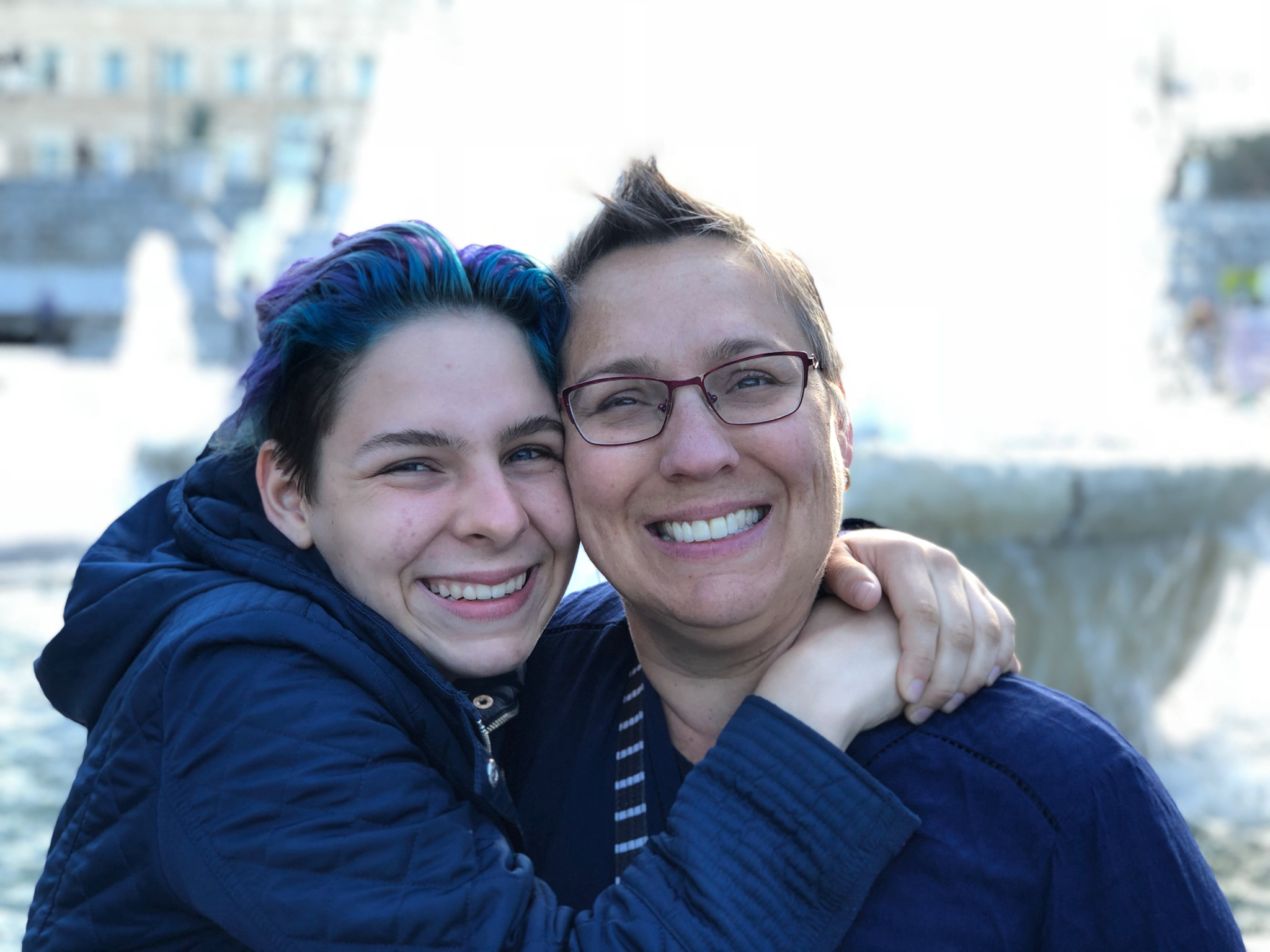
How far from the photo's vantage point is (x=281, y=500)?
196 centimetres

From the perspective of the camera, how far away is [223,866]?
1.49 m

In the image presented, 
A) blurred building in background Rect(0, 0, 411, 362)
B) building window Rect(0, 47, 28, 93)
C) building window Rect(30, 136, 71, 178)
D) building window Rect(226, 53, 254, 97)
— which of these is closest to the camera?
blurred building in background Rect(0, 0, 411, 362)

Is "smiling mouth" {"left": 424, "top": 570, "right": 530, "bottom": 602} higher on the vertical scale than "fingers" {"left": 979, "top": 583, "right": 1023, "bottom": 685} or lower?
lower

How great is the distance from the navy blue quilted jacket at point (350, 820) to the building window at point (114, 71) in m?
56.9

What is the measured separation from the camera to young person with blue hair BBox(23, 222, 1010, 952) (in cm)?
150

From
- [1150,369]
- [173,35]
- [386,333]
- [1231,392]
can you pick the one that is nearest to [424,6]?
[1150,369]

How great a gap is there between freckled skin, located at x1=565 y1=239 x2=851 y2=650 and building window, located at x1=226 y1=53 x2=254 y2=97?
5565 centimetres

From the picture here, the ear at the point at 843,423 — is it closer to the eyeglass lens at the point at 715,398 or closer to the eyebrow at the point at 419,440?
the eyeglass lens at the point at 715,398

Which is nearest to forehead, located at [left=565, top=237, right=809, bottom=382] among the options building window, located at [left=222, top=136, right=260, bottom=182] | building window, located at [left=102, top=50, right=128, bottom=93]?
building window, located at [left=222, top=136, right=260, bottom=182]

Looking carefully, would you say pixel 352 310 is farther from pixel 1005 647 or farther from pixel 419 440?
pixel 1005 647

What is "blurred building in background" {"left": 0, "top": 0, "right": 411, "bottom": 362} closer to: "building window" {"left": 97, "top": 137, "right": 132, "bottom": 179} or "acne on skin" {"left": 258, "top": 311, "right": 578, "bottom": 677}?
"building window" {"left": 97, "top": 137, "right": 132, "bottom": 179}

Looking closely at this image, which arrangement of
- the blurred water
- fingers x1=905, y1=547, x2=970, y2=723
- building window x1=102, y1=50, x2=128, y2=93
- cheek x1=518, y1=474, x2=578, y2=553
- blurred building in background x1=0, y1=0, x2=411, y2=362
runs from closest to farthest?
fingers x1=905, y1=547, x2=970, y2=723 < cheek x1=518, y1=474, x2=578, y2=553 < the blurred water < blurred building in background x1=0, y1=0, x2=411, y2=362 < building window x1=102, y1=50, x2=128, y2=93

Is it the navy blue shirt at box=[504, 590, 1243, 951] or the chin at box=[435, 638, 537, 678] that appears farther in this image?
the chin at box=[435, 638, 537, 678]

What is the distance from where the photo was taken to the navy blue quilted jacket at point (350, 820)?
148 centimetres
